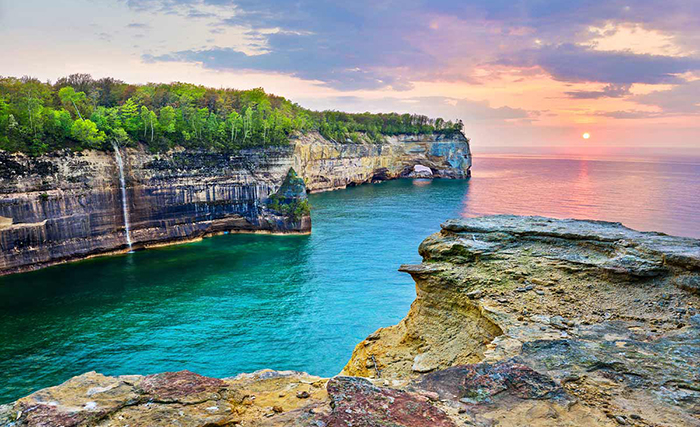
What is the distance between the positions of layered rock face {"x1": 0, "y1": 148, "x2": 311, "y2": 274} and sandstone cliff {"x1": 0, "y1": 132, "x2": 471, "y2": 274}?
0.10m

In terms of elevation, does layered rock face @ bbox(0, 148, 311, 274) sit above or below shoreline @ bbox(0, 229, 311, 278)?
above

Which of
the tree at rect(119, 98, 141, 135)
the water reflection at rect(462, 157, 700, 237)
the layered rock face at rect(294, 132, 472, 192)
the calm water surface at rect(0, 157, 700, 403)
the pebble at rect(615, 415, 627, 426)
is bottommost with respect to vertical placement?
the calm water surface at rect(0, 157, 700, 403)

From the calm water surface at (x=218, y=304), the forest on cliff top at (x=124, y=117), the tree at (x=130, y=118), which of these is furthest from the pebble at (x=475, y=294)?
the tree at (x=130, y=118)

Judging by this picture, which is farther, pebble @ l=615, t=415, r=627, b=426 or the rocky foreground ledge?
the rocky foreground ledge

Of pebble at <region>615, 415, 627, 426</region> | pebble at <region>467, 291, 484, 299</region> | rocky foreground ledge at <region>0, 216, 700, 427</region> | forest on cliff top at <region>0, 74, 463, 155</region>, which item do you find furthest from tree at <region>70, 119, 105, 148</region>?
pebble at <region>615, 415, 627, 426</region>

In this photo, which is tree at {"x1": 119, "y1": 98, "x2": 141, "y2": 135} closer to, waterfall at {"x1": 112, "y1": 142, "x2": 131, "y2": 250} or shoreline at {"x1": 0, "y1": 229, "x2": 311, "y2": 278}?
waterfall at {"x1": 112, "y1": 142, "x2": 131, "y2": 250}

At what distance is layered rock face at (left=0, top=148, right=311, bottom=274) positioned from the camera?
4447 cm

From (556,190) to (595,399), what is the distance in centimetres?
12040

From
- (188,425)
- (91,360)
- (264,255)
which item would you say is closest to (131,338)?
(91,360)

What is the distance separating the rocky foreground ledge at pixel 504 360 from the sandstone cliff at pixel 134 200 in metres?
44.5

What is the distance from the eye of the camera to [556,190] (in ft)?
381

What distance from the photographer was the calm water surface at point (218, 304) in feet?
93.4

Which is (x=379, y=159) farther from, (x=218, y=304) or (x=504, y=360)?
(x=504, y=360)

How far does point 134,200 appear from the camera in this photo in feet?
175
